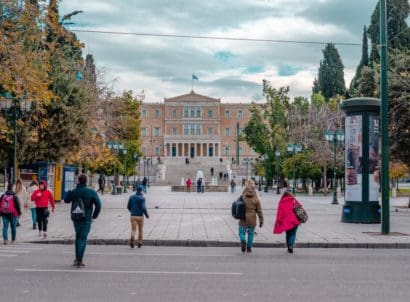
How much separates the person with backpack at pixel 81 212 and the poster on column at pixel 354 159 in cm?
1400

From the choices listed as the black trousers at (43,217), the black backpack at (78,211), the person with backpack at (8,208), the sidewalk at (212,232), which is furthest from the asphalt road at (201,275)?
the black trousers at (43,217)

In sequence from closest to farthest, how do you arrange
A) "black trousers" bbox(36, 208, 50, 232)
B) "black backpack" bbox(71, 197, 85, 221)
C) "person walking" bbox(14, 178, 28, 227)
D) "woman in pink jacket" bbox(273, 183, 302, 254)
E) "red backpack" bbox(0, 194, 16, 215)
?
"black backpack" bbox(71, 197, 85, 221), "woman in pink jacket" bbox(273, 183, 302, 254), "red backpack" bbox(0, 194, 16, 215), "black trousers" bbox(36, 208, 50, 232), "person walking" bbox(14, 178, 28, 227)

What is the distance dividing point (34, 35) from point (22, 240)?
6.66 m

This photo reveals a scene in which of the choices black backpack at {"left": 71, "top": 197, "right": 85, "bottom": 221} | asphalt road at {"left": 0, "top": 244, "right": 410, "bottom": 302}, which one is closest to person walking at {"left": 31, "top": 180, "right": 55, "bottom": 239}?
asphalt road at {"left": 0, "top": 244, "right": 410, "bottom": 302}

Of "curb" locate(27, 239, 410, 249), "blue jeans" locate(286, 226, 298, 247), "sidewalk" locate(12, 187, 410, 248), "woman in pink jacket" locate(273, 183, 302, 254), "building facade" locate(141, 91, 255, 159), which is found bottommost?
"curb" locate(27, 239, 410, 249)

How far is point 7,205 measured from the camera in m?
16.9

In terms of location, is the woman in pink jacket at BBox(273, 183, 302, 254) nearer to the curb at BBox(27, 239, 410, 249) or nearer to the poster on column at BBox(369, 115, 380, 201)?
the curb at BBox(27, 239, 410, 249)

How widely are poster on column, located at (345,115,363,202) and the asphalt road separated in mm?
8260

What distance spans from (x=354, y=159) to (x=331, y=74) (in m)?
75.8

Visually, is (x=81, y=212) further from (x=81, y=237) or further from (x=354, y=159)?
(x=354, y=159)

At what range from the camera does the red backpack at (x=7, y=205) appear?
16.9 meters

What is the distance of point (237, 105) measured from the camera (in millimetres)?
156375

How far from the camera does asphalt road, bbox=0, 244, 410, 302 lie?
9.24m

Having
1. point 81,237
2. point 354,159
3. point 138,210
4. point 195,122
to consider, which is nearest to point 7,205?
point 138,210
